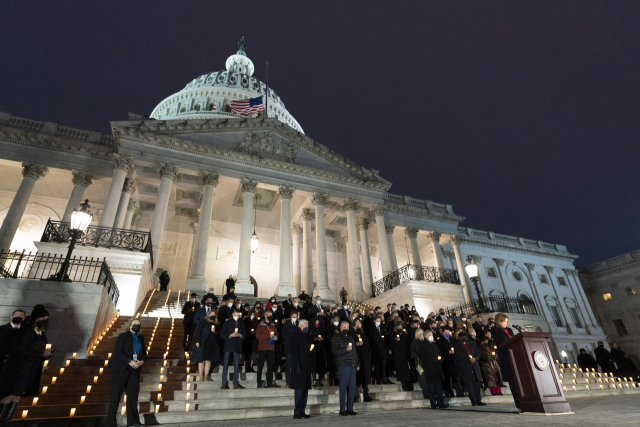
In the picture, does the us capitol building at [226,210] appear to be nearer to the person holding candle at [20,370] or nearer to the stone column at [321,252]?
the stone column at [321,252]

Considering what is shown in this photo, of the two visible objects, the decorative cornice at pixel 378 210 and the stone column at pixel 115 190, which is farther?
the decorative cornice at pixel 378 210

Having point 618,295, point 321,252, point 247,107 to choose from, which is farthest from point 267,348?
point 618,295

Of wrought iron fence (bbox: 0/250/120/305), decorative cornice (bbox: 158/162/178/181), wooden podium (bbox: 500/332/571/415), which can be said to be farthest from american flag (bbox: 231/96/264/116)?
wooden podium (bbox: 500/332/571/415)

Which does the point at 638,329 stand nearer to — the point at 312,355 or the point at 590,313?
the point at 590,313

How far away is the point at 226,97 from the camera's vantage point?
5062 centimetres

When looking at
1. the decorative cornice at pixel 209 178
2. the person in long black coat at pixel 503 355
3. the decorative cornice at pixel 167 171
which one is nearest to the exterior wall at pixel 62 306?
the person in long black coat at pixel 503 355

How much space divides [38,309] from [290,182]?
64.1 feet

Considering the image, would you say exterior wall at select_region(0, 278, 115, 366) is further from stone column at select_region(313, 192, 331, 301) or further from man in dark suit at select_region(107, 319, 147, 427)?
stone column at select_region(313, 192, 331, 301)

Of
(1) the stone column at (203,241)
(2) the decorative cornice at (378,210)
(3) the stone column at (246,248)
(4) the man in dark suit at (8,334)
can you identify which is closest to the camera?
(4) the man in dark suit at (8,334)

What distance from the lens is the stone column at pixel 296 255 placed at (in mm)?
26869

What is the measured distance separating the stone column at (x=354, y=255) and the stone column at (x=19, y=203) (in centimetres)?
2001

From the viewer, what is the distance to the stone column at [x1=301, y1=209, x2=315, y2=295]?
86.7 ft

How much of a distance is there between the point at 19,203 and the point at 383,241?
23.4 meters

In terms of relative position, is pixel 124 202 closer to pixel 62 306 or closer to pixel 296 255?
pixel 296 255
